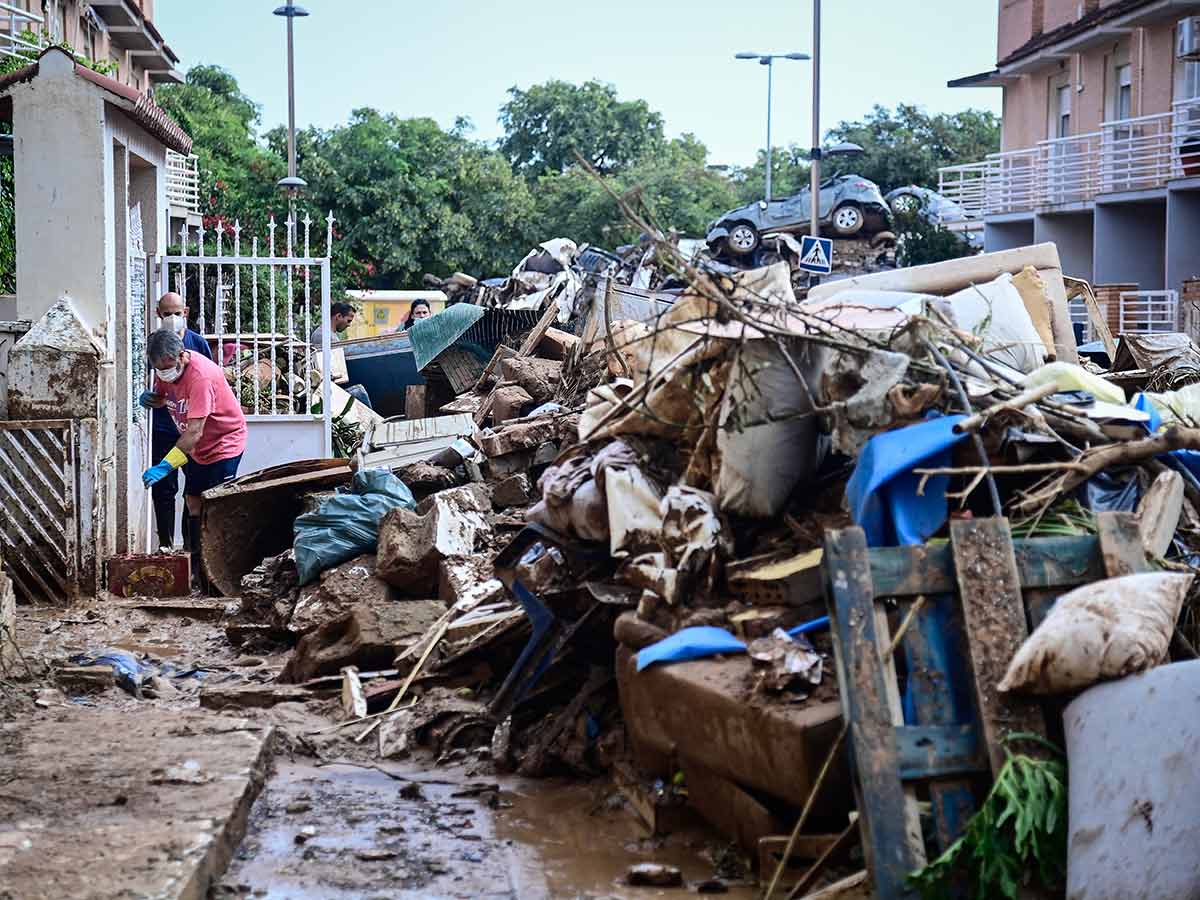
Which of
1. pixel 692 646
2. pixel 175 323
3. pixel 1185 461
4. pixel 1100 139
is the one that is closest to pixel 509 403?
pixel 175 323

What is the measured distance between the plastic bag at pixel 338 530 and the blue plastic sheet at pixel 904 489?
4922 millimetres

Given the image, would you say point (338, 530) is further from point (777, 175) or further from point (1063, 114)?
point (777, 175)

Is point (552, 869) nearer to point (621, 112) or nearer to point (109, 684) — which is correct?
point (109, 684)

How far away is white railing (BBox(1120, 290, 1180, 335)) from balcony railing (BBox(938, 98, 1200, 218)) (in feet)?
8.00

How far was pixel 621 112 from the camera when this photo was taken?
6506 cm

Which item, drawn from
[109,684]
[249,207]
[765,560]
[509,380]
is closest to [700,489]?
[765,560]

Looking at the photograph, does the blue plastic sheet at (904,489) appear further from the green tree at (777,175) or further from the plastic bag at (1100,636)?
the green tree at (777,175)

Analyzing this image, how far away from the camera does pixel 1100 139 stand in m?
30.2

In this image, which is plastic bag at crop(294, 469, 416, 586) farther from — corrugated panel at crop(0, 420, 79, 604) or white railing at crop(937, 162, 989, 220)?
white railing at crop(937, 162, 989, 220)

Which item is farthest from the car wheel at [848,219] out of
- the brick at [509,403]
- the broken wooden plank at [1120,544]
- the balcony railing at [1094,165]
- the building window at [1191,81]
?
the broken wooden plank at [1120,544]

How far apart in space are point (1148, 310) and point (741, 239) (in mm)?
14771

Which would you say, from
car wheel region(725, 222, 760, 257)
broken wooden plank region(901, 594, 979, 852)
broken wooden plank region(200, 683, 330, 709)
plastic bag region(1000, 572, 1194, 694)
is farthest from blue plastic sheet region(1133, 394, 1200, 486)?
car wheel region(725, 222, 760, 257)

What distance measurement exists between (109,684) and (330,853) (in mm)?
2837

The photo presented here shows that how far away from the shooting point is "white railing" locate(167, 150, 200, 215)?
864 inches
